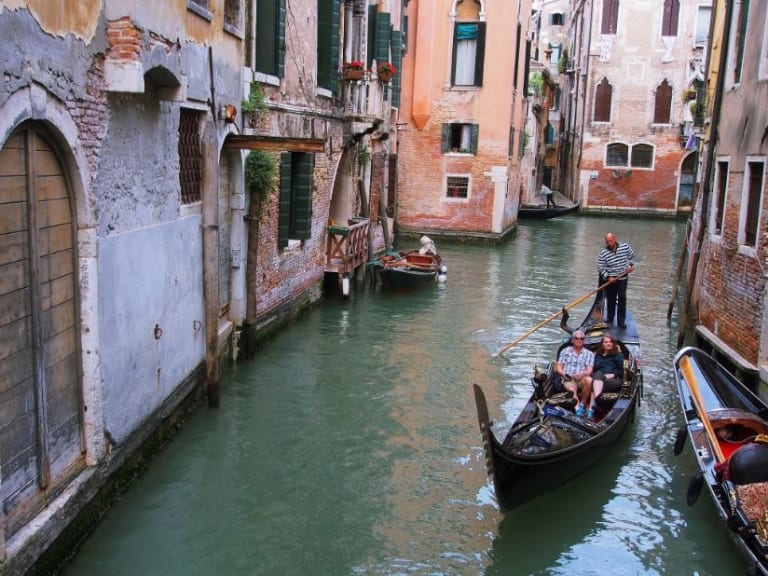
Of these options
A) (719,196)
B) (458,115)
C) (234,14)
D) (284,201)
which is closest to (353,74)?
(284,201)

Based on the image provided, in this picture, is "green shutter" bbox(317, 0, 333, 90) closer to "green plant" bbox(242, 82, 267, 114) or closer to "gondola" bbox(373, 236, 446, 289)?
"green plant" bbox(242, 82, 267, 114)


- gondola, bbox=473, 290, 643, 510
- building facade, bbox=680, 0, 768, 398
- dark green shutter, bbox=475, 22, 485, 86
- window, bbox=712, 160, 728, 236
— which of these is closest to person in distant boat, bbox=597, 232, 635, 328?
building facade, bbox=680, 0, 768, 398

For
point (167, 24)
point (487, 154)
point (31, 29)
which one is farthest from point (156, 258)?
point (487, 154)

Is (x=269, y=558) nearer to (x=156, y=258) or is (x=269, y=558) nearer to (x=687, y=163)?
(x=156, y=258)

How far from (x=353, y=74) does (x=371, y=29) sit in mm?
1799

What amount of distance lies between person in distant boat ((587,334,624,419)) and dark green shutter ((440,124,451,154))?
37.1 ft

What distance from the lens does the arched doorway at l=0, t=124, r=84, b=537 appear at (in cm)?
363

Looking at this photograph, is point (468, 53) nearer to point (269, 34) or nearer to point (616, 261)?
point (616, 261)

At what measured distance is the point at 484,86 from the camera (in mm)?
17172

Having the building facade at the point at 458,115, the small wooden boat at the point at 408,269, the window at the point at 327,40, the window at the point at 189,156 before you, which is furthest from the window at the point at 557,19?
the window at the point at 189,156

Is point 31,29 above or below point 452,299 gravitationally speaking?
above

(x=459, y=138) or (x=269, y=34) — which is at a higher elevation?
(x=269, y=34)

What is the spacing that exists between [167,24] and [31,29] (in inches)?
66.7

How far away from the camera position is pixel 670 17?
82.5 ft
